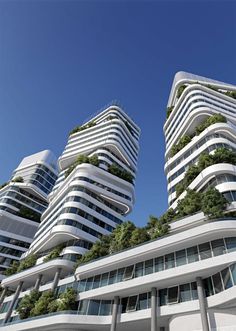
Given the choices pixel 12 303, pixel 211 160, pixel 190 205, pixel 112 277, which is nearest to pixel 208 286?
pixel 190 205

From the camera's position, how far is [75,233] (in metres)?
38.0

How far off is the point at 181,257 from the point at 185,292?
282cm

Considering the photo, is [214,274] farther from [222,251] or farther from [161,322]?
[161,322]

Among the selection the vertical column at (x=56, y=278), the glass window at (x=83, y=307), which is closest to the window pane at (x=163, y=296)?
the glass window at (x=83, y=307)

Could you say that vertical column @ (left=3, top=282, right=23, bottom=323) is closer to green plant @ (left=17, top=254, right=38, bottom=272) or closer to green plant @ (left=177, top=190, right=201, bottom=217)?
green plant @ (left=17, top=254, right=38, bottom=272)

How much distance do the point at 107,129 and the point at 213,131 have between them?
30766 millimetres

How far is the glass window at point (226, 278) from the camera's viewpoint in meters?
19.0

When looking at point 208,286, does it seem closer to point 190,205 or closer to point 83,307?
point 190,205

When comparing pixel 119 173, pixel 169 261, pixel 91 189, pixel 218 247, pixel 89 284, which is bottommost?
pixel 89 284

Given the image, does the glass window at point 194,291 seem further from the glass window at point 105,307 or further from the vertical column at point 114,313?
the glass window at point 105,307

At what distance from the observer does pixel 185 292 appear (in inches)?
863

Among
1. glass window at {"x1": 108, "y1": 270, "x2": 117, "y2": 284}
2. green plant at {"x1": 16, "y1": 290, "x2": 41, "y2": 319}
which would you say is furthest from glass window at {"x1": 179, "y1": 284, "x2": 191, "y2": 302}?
green plant at {"x1": 16, "y1": 290, "x2": 41, "y2": 319}

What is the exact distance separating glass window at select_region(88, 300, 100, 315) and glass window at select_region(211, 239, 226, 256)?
A: 1284cm

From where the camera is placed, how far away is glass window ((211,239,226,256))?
21.3m
